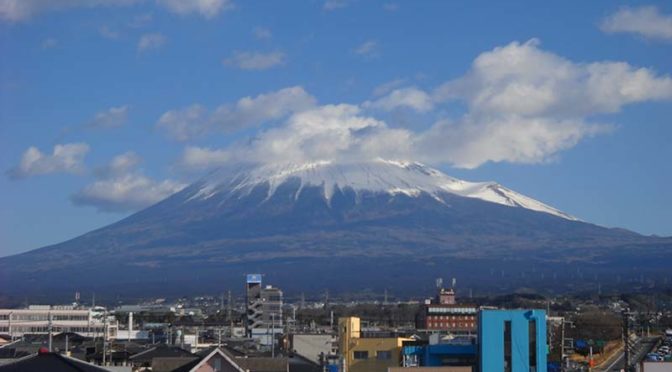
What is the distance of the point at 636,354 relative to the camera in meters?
49.6

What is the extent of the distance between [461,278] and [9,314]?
122 metres

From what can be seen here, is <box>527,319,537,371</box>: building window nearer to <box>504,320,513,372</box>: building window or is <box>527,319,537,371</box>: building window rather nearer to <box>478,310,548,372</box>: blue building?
<box>478,310,548,372</box>: blue building

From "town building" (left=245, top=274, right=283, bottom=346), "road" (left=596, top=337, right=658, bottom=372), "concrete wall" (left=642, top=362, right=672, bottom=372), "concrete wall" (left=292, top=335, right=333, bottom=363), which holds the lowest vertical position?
"road" (left=596, top=337, right=658, bottom=372)

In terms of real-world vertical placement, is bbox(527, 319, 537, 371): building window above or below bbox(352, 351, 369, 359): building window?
above

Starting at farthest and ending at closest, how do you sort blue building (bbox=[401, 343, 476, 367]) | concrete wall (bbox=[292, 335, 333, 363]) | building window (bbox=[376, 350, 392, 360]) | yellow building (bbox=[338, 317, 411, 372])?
concrete wall (bbox=[292, 335, 333, 363])
building window (bbox=[376, 350, 392, 360])
yellow building (bbox=[338, 317, 411, 372])
blue building (bbox=[401, 343, 476, 367])

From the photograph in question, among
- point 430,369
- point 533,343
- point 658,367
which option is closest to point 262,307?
point 533,343

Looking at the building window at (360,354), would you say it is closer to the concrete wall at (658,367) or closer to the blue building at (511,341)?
the blue building at (511,341)

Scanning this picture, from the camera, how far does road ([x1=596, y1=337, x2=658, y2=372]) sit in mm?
45094

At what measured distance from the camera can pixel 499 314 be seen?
34.7 m

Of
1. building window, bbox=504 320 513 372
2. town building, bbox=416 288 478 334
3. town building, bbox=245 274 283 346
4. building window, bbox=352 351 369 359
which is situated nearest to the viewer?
building window, bbox=504 320 513 372

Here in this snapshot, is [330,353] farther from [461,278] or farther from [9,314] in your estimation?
[461,278]

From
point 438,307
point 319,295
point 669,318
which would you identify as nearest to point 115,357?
point 438,307

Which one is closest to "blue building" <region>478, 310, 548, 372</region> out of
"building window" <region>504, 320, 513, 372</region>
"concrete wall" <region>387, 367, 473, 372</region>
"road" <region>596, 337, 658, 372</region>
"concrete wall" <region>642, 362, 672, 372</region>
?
"building window" <region>504, 320, 513, 372</region>

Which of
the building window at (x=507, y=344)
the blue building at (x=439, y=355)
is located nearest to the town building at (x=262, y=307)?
the blue building at (x=439, y=355)
